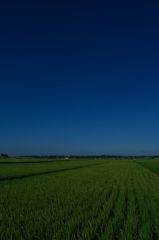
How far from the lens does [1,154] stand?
15150cm

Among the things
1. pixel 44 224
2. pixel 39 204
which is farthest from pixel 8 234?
pixel 39 204

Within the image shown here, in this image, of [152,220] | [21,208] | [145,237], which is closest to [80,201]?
[21,208]

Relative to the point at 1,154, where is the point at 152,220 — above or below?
below

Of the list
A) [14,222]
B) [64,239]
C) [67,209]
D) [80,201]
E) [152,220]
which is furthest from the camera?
[80,201]

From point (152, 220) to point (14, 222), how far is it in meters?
3.45

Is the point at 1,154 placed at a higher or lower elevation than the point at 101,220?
higher

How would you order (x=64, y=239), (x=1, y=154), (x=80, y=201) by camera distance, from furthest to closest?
(x=1, y=154) < (x=80, y=201) < (x=64, y=239)

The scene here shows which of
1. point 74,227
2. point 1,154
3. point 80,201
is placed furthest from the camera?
point 1,154

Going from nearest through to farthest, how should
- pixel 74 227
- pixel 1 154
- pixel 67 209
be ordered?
pixel 74 227, pixel 67 209, pixel 1 154

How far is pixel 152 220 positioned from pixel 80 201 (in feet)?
9.72

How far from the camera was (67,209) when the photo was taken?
7023mm

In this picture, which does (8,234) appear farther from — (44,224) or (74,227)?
(74,227)

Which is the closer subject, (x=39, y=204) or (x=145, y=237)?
(x=145, y=237)

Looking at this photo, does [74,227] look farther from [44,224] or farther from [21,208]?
[21,208]
